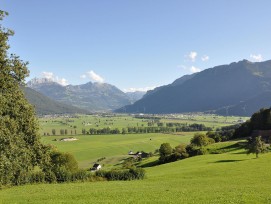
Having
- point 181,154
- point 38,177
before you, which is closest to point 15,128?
point 38,177

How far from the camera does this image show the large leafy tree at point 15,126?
41.4 meters

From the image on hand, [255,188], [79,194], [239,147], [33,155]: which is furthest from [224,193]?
[239,147]

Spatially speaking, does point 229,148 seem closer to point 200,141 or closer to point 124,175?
point 200,141

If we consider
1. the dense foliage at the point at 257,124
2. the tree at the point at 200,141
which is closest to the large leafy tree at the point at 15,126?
the tree at the point at 200,141

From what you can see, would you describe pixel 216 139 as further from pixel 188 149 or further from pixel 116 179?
pixel 116 179

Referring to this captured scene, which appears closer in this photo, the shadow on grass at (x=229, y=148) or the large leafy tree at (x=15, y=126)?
the large leafy tree at (x=15, y=126)

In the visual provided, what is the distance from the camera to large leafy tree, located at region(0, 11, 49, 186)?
41.4 metres

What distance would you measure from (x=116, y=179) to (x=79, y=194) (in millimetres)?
27283

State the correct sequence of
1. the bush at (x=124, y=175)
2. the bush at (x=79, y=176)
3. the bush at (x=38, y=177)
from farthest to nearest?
1. the bush at (x=124, y=175)
2. the bush at (x=79, y=176)
3. the bush at (x=38, y=177)

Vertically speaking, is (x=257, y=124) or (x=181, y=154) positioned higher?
(x=257, y=124)

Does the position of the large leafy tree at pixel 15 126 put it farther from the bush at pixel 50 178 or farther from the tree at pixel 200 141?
the tree at pixel 200 141

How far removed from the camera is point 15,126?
43344 mm

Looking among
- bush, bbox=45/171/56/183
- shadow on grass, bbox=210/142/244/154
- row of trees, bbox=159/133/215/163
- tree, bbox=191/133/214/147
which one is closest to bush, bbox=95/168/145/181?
bush, bbox=45/171/56/183

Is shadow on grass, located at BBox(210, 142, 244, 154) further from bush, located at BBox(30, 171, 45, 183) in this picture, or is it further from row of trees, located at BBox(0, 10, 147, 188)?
row of trees, located at BBox(0, 10, 147, 188)
